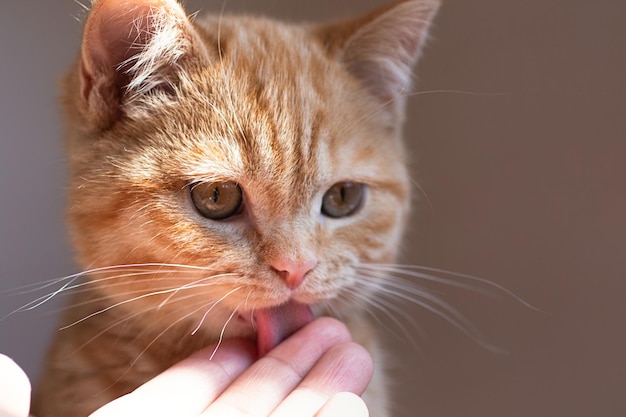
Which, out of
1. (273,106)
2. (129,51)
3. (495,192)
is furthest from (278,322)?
(495,192)

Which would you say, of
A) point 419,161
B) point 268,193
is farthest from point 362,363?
point 419,161

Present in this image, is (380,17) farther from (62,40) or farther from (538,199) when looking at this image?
(62,40)

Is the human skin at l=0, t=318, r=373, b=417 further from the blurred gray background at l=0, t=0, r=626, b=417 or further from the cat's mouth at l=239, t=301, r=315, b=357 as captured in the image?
the blurred gray background at l=0, t=0, r=626, b=417

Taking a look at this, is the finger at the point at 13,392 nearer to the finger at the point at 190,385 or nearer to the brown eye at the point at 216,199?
the finger at the point at 190,385

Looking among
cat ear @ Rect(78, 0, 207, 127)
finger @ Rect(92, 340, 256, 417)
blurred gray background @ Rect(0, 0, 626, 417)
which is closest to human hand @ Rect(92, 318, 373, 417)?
finger @ Rect(92, 340, 256, 417)

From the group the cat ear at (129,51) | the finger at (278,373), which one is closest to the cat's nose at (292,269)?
the finger at (278,373)
